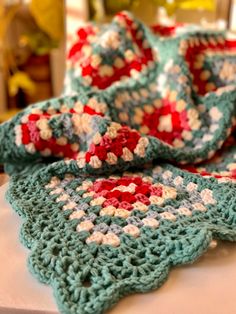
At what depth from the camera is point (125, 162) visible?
671 millimetres

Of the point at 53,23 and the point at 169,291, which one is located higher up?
the point at 53,23

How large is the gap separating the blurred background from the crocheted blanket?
0.21 metres

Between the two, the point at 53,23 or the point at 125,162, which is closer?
the point at 125,162

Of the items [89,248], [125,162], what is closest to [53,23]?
[125,162]

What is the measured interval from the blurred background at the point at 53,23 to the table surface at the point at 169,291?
718mm

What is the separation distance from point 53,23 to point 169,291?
0.91 m

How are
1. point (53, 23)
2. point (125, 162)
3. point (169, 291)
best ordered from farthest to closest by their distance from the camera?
point (53, 23)
point (125, 162)
point (169, 291)

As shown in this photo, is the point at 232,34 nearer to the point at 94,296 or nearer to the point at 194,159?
the point at 194,159

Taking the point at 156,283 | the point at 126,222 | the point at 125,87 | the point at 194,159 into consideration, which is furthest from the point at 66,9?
the point at 156,283

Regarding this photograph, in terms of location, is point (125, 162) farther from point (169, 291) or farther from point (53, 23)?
point (53, 23)

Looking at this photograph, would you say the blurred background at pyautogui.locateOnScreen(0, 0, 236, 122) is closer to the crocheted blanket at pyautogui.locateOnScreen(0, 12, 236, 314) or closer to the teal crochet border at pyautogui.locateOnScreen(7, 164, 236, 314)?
the crocheted blanket at pyautogui.locateOnScreen(0, 12, 236, 314)

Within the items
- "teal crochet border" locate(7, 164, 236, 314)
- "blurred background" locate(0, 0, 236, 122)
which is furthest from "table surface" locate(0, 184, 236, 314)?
"blurred background" locate(0, 0, 236, 122)

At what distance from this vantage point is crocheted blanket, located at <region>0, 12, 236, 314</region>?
1.59ft

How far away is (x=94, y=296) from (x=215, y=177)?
1.02ft
